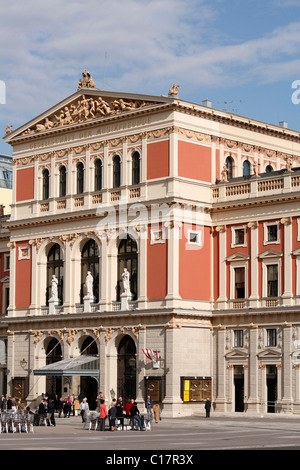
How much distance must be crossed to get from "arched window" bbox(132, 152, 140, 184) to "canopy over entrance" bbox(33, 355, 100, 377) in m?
13.1

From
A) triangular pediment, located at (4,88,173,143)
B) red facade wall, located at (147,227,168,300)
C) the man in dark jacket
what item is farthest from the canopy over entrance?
triangular pediment, located at (4,88,173,143)

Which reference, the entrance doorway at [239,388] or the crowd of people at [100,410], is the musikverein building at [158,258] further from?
the crowd of people at [100,410]

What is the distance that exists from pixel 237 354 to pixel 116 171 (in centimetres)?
1623

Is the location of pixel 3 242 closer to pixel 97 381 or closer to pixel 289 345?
pixel 97 381

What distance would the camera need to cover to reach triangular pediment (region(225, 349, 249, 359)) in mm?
69500

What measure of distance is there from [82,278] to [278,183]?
17217 millimetres

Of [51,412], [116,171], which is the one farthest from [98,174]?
[51,412]

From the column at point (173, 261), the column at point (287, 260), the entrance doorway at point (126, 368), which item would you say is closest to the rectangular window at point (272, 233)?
the column at point (287, 260)

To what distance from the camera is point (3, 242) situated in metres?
87.1

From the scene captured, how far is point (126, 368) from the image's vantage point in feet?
241

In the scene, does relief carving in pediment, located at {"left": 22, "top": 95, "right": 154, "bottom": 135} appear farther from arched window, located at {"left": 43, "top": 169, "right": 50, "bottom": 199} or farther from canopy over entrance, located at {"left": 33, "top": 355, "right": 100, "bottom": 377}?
canopy over entrance, located at {"left": 33, "top": 355, "right": 100, "bottom": 377}

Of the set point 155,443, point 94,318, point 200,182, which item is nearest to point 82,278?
point 94,318

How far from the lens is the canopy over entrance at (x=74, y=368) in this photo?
233ft
